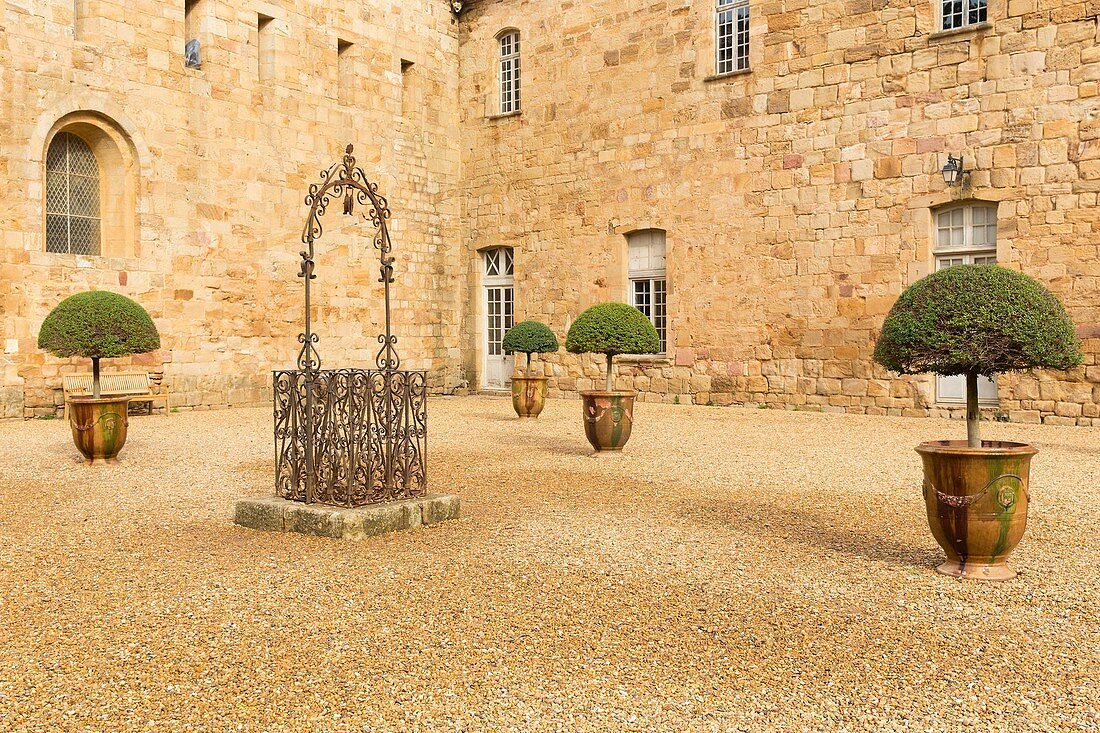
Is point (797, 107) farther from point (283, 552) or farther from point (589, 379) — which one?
point (283, 552)

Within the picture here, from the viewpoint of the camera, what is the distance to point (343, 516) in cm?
492

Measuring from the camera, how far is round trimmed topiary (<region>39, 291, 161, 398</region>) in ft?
25.4

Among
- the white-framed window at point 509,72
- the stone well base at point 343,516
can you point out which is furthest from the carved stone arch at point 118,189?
the stone well base at point 343,516

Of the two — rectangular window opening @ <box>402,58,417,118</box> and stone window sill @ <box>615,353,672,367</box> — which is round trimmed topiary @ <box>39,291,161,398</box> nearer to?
stone window sill @ <box>615,353,672,367</box>

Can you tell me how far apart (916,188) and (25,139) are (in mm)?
10331

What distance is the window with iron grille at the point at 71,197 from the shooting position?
37.9ft

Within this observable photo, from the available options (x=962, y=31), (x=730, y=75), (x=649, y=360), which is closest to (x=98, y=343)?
(x=649, y=360)

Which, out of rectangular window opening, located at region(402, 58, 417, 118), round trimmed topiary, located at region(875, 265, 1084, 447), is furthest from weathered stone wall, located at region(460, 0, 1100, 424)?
round trimmed topiary, located at region(875, 265, 1084, 447)

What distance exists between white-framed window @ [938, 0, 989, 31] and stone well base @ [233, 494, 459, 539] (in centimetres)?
912

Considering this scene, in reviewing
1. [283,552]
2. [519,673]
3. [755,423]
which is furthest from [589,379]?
[519,673]

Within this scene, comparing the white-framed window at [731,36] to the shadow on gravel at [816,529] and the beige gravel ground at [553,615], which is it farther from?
the shadow on gravel at [816,529]

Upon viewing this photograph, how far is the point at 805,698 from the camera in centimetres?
282

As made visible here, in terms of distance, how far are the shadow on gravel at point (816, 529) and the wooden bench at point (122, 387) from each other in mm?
8040

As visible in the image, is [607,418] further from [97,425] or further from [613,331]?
[97,425]
